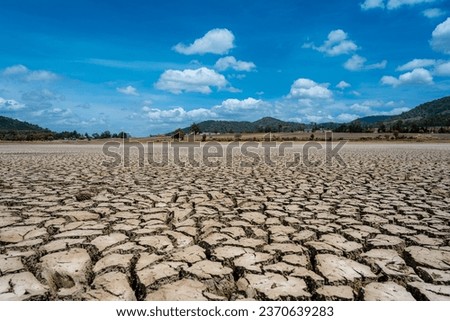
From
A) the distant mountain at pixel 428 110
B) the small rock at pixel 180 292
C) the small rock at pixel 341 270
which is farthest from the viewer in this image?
the distant mountain at pixel 428 110

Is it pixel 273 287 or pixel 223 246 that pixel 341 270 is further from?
pixel 223 246

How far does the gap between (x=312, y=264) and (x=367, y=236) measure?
781 mm

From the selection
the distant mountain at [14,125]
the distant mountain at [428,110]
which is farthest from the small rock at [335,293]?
the distant mountain at [428,110]

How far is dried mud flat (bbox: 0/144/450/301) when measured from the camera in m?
1.67

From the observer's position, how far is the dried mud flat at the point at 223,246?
65.9 inches

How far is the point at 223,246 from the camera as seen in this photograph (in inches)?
88.6

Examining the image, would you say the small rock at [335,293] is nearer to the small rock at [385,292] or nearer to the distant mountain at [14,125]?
the small rock at [385,292]

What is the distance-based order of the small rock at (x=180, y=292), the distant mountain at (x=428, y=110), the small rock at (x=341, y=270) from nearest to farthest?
the small rock at (x=180, y=292) → the small rock at (x=341, y=270) → the distant mountain at (x=428, y=110)

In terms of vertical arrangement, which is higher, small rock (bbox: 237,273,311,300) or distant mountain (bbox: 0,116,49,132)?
distant mountain (bbox: 0,116,49,132)

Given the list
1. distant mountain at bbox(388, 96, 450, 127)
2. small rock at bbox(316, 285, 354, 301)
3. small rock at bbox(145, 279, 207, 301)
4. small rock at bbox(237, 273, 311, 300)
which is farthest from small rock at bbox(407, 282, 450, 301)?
distant mountain at bbox(388, 96, 450, 127)

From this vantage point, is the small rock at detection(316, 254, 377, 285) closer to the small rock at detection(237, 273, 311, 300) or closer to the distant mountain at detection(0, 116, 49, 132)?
the small rock at detection(237, 273, 311, 300)

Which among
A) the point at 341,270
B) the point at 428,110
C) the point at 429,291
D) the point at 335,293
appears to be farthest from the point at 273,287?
the point at 428,110
